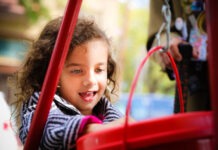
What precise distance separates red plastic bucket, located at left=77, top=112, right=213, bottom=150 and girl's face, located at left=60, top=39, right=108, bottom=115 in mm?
404

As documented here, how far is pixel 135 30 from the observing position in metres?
12.6

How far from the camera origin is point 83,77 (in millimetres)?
1037

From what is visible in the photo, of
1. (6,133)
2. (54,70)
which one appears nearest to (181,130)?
(54,70)

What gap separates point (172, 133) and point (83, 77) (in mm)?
454

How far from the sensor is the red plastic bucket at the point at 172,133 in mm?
622

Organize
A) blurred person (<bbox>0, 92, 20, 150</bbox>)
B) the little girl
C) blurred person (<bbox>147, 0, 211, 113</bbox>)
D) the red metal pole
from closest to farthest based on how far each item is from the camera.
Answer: the red metal pole, the little girl, blurred person (<bbox>0, 92, 20, 150</bbox>), blurred person (<bbox>147, 0, 211, 113</bbox>)

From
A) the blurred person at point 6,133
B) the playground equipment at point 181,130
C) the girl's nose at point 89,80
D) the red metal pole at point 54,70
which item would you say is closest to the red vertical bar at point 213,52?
the playground equipment at point 181,130

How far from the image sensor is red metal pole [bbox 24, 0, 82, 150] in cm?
77

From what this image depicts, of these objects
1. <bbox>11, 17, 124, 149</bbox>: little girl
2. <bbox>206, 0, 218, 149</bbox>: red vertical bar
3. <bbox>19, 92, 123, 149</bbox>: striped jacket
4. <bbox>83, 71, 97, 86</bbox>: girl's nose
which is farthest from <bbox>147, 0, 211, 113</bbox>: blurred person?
<bbox>206, 0, 218, 149</bbox>: red vertical bar

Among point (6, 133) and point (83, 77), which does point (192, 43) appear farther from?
point (6, 133)

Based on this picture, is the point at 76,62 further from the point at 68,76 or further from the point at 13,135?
the point at 13,135

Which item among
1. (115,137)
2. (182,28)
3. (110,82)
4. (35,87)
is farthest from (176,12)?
(115,137)

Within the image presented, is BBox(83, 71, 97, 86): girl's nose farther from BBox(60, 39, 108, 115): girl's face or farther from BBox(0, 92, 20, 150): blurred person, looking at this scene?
BBox(0, 92, 20, 150): blurred person

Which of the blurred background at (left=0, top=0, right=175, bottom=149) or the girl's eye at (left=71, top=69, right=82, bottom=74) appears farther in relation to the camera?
the blurred background at (left=0, top=0, right=175, bottom=149)
